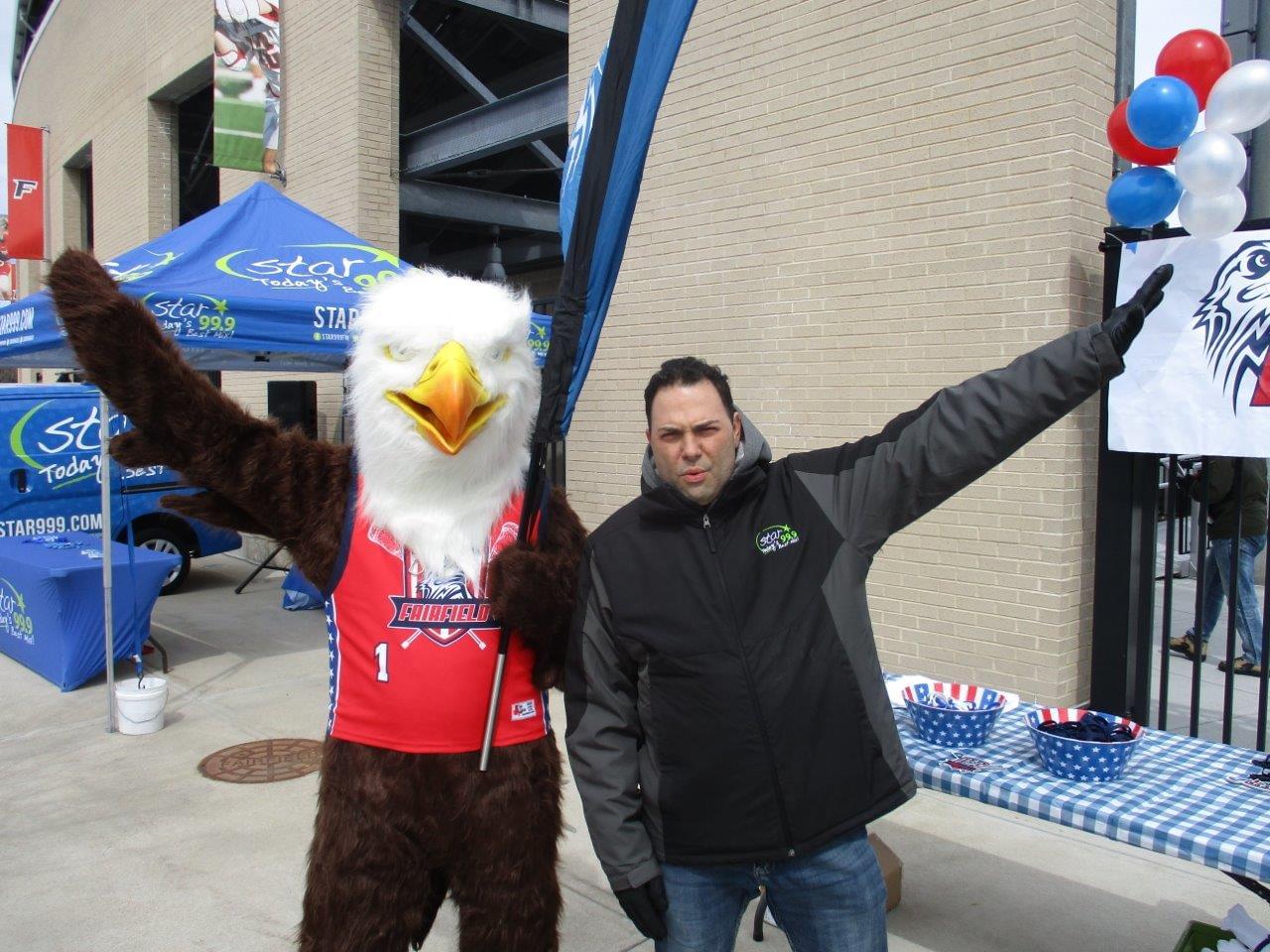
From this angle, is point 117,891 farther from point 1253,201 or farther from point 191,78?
point 191,78

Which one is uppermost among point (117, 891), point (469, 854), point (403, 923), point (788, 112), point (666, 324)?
point (788, 112)

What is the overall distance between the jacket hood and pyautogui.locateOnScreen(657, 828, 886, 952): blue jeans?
2.33ft

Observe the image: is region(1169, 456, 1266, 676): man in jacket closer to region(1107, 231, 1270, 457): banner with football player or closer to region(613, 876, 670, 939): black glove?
region(1107, 231, 1270, 457): banner with football player

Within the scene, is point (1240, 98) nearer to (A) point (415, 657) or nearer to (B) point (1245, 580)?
(A) point (415, 657)

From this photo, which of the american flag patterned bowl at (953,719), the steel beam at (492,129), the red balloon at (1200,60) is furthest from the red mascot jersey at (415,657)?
the steel beam at (492,129)

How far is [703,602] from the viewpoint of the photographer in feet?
6.25

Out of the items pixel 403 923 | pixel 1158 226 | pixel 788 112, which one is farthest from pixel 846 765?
pixel 788 112

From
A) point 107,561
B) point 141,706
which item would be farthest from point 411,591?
point 107,561

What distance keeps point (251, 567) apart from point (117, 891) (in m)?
7.35

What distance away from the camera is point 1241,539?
6.08m

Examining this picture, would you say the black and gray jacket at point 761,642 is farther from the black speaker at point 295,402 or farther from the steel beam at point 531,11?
the steel beam at point 531,11

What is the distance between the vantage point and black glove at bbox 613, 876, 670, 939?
75.0 inches

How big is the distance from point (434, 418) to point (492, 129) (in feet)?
24.8

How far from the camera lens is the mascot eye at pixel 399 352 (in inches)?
90.8
